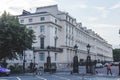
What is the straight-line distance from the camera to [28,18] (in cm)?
7612

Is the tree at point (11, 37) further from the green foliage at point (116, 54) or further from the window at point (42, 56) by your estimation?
the green foliage at point (116, 54)

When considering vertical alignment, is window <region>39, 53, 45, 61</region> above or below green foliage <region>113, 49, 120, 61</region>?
below

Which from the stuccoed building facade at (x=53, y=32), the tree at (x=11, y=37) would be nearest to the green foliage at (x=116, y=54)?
the stuccoed building facade at (x=53, y=32)

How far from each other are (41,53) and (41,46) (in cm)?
227

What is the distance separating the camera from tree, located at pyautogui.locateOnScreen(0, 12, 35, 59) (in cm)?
4531

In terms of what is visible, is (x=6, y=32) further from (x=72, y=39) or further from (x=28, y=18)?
(x=72, y=39)

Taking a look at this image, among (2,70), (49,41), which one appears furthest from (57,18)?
(2,70)

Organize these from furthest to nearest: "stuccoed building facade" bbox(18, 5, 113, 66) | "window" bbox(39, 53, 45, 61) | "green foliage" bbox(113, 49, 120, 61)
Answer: "green foliage" bbox(113, 49, 120, 61), "stuccoed building facade" bbox(18, 5, 113, 66), "window" bbox(39, 53, 45, 61)

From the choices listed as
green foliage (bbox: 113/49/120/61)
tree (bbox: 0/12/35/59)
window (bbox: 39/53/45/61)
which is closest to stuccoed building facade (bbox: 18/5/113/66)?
window (bbox: 39/53/45/61)

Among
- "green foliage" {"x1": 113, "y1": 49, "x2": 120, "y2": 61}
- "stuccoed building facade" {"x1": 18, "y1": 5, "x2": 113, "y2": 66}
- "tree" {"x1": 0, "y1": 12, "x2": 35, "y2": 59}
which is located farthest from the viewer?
"green foliage" {"x1": 113, "y1": 49, "x2": 120, "y2": 61}

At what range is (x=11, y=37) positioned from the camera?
4531 cm

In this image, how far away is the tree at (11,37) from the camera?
45.3 meters

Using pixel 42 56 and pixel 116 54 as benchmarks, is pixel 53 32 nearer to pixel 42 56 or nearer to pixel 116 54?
pixel 42 56

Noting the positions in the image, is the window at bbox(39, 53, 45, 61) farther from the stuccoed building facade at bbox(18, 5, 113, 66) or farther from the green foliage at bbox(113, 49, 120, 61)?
the green foliage at bbox(113, 49, 120, 61)
